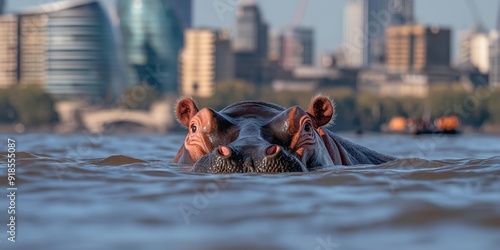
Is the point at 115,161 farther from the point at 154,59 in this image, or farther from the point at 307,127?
the point at 154,59

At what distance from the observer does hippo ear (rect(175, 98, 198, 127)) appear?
797 centimetres

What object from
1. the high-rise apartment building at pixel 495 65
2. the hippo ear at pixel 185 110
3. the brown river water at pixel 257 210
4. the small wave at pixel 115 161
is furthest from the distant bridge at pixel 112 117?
the brown river water at pixel 257 210

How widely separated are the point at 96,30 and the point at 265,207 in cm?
12222

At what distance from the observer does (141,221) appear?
510cm

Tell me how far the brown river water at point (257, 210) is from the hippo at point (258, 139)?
0.10m

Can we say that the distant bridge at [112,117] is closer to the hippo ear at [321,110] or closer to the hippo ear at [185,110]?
the hippo ear at [185,110]

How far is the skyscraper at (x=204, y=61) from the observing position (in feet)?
509

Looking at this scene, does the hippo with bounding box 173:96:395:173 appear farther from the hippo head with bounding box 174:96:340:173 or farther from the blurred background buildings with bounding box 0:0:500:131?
the blurred background buildings with bounding box 0:0:500:131

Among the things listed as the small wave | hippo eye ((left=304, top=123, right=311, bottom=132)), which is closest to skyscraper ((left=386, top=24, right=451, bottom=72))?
the small wave

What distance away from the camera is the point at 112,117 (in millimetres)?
100250

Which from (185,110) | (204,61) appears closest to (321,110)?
(185,110)

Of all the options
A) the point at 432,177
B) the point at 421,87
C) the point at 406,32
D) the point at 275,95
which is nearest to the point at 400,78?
the point at 421,87

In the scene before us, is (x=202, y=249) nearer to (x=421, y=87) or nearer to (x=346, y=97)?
(x=346, y=97)

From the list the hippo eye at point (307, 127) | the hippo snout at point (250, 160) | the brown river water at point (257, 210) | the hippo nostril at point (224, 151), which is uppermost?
the hippo eye at point (307, 127)
